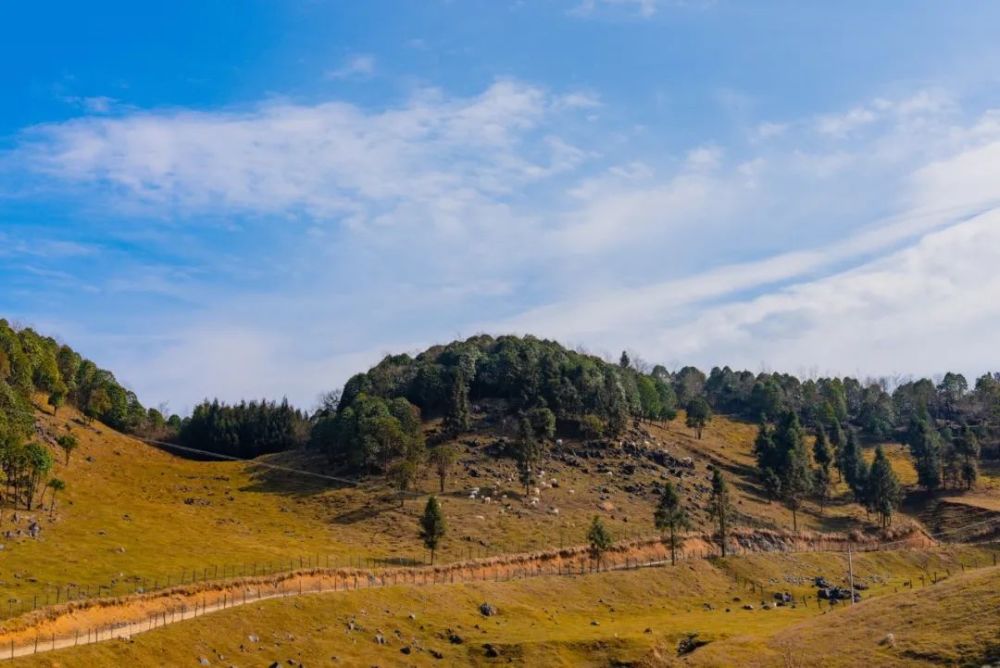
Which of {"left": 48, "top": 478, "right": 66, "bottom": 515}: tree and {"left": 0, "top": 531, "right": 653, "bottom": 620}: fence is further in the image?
{"left": 48, "top": 478, "right": 66, "bottom": 515}: tree

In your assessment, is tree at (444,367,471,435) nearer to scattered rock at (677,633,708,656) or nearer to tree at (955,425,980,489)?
scattered rock at (677,633,708,656)

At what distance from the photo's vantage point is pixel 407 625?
84000 mm

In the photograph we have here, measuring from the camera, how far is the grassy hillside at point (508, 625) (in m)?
71.3

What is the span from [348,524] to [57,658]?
7217 centimetres

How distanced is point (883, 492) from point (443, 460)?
8125cm

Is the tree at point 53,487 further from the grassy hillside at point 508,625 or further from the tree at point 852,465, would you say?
the tree at point 852,465

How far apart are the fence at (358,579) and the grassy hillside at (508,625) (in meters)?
3.06

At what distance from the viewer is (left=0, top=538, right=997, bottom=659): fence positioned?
68.7m

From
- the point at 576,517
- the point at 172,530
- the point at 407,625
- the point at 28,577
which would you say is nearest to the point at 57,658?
the point at 28,577

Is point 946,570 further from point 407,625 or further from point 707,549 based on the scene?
point 407,625

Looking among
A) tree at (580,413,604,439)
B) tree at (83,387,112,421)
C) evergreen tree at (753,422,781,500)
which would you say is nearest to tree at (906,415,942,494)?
evergreen tree at (753,422,781,500)

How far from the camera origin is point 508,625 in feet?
294

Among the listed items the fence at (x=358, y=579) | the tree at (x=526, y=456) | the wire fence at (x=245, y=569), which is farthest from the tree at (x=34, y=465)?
the tree at (x=526, y=456)

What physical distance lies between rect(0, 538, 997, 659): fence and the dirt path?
0.22 ft
